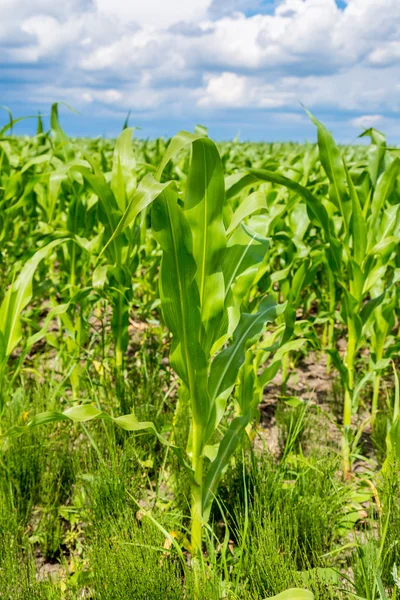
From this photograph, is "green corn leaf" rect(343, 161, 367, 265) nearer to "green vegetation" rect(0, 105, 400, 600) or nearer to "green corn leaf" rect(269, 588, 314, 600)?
"green vegetation" rect(0, 105, 400, 600)

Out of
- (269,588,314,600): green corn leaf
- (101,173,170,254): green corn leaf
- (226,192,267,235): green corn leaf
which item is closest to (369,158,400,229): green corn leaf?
(226,192,267,235): green corn leaf

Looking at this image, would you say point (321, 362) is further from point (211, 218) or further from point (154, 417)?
point (211, 218)

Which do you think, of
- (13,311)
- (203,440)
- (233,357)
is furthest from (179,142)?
(13,311)

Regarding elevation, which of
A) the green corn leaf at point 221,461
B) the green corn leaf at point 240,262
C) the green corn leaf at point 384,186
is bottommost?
the green corn leaf at point 221,461

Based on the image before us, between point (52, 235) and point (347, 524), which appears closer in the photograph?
point (347, 524)

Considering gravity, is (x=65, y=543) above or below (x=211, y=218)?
below

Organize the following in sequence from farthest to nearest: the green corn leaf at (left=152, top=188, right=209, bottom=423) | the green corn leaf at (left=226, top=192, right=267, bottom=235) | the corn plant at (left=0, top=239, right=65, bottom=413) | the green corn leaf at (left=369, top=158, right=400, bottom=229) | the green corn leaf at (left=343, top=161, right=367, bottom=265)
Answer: the green corn leaf at (left=369, top=158, right=400, bottom=229), the green corn leaf at (left=343, top=161, right=367, bottom=265), the corn plant at (left=0, top=239, right=65, bottom=413), the green corn leaf at (left=226, top=192, right=267, bottom=235), the green corn leaf at (left=152, top=188, right=209, bottom=423)

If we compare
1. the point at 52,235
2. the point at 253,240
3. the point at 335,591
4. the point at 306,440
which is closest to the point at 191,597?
the point at 335,591

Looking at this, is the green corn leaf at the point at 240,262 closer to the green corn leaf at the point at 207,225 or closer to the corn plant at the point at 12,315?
the green corn leaf at the point at 207,225

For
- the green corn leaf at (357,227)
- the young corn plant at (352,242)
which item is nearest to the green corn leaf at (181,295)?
the young corn plant at (352,242)

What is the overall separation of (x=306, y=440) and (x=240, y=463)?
50 cm

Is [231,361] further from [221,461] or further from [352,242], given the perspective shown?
[352,242]

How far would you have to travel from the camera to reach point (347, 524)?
5.75ft

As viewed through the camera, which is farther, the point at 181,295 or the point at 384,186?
the point at 384,186
